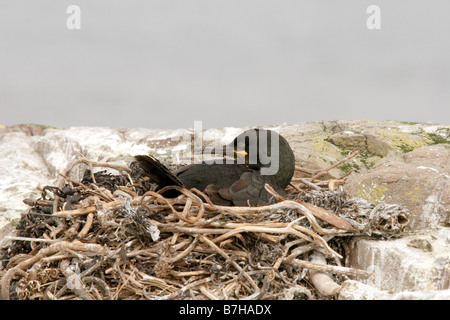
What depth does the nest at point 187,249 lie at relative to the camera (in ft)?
10.4

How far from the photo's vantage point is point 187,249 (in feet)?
10.9

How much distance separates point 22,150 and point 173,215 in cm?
607

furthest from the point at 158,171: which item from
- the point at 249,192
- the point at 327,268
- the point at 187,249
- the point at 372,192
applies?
the point at 372,192

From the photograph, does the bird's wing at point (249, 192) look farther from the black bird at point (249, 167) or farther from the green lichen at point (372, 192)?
the green lichen at point (372, 192)

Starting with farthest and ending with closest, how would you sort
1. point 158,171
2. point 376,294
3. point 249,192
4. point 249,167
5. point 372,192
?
1. point 249,167
2. point 372,192
3. point 249,192
4. point 158,171
5. point 376,294

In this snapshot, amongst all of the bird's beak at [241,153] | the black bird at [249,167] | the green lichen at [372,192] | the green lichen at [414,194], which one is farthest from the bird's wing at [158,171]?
the green lichen at [414,194]

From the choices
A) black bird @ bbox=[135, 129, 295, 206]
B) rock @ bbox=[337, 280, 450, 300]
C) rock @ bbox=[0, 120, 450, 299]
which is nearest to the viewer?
rock @ bbox=[337, 280, 450, 300]

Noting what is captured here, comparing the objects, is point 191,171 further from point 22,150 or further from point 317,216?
point 22,150

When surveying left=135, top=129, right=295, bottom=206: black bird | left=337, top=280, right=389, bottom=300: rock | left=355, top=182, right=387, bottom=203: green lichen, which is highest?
left=135, top=129, right=295, bottom=206: black bird

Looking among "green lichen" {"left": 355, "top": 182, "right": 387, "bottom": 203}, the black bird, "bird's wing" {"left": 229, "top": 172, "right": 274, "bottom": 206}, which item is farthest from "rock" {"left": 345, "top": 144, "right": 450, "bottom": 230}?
"bird's wing" {"left": 229, "top": 172, "right": 274, "bottom": 206}

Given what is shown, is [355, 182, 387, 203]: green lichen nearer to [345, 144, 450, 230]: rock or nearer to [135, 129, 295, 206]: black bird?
[345, 144, 450, 230]: rock

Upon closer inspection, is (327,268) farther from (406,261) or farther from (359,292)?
(406,261)

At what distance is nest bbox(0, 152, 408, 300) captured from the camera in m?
3.16
